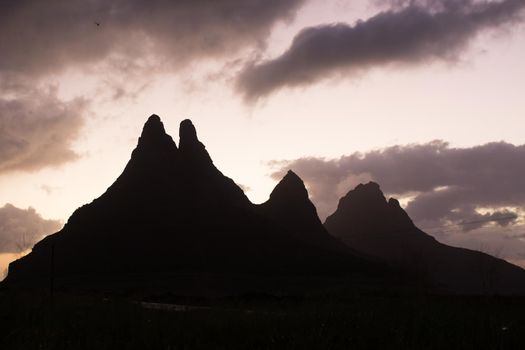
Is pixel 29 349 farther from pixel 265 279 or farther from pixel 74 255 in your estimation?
pixel 74 255

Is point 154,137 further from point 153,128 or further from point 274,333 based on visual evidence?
point 274,333

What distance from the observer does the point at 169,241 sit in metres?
143

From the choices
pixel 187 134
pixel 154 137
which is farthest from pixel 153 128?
pixel 187 134

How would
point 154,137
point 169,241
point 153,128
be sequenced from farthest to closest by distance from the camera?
point 153,128, point 154,137, point 169,241

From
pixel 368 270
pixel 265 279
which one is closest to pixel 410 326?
pixel 265 279

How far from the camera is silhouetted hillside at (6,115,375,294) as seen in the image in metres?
127

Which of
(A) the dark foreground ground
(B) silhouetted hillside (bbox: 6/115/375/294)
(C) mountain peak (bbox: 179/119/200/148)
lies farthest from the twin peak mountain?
(A) the dark foreground ground

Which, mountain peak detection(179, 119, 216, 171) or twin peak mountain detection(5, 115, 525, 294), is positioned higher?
mountain peak detection(179, 119, 216, 171)

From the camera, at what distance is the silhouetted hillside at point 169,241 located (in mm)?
127188

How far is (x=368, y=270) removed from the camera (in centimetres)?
13600

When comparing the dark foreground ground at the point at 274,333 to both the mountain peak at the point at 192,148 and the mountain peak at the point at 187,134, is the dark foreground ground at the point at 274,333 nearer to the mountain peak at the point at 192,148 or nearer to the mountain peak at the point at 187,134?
the mountain peak at the point at 192,148

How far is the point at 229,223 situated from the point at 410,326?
144m

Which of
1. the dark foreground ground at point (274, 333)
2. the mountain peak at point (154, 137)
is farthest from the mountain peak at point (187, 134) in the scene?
the dark foreground ground at point (274, 333)

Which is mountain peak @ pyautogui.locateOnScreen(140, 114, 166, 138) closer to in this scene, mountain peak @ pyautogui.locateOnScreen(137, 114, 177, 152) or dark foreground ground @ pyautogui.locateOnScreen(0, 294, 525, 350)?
mountain peak @ pyautogui.locateOnScreen(137, 114, 177, 152)
